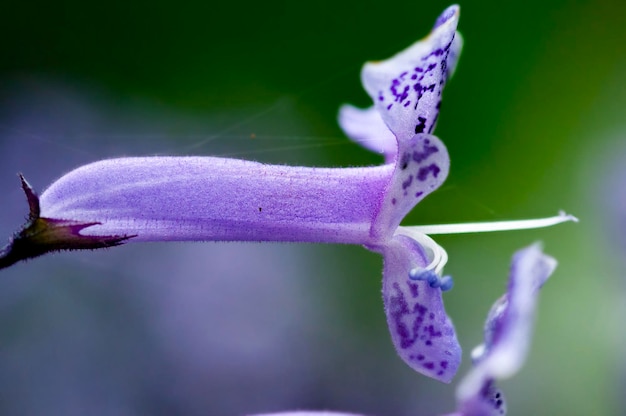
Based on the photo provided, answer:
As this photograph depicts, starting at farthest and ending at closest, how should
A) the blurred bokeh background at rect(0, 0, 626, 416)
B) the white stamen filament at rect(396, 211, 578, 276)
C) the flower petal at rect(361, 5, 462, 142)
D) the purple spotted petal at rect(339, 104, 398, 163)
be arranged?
the blurred bokeh background at rect(0, 0, 626, 416) → the purple spotted petal at rect(339, 104, 398, 163) → the white stamen filament at rect(396, 211, 578, 276) → the flower petal at rect(361, 5, 462, 142)

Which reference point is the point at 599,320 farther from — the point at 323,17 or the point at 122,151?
the point at 122,151

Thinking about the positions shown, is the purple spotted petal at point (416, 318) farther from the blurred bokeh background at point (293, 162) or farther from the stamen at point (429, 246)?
the blurred bokeh background at point (293, 162)

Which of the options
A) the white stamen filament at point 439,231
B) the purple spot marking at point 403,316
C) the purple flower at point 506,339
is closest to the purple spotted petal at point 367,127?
the white stamen filament at point 439,231

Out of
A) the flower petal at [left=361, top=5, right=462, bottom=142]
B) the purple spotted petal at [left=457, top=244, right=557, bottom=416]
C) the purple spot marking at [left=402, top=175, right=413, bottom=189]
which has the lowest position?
the purple spotted petal at [left=457, top=244, right=557, bottom=416]

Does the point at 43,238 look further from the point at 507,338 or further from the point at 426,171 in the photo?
the point at 507,338

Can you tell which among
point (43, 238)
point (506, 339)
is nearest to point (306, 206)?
point (43, 238)

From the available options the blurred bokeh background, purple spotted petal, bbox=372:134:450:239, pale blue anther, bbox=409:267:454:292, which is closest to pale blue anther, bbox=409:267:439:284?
pale blue anther, bbox=409:267:454:292

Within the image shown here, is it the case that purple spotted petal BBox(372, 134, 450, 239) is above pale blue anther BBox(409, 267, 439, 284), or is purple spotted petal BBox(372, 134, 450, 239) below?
above

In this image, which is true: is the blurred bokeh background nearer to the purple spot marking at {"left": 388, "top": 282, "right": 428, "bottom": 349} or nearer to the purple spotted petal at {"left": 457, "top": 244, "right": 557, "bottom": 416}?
the purple spot marking at {"left": 388, "top": 282, "right": 428, "bottom": 349}
